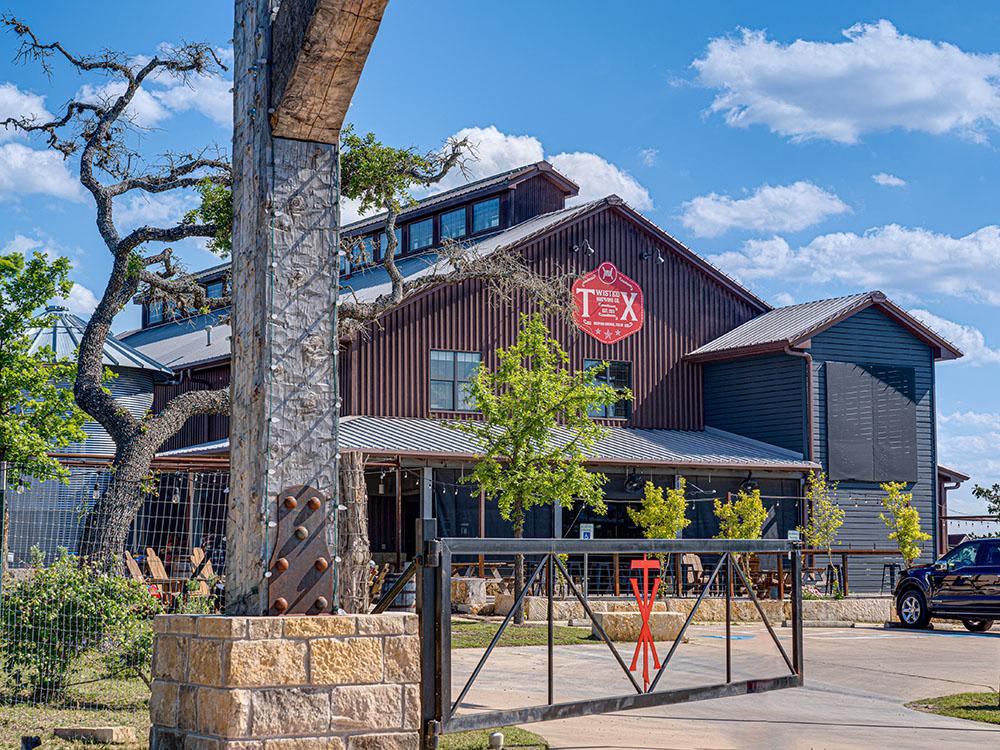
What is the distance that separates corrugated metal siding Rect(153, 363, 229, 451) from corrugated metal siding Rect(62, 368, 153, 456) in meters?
0.47

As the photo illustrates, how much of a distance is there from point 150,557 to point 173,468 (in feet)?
15.1

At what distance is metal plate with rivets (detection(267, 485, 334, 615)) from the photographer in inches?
220

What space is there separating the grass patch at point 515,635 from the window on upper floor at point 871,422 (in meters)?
13.9

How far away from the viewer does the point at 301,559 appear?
18.6ft

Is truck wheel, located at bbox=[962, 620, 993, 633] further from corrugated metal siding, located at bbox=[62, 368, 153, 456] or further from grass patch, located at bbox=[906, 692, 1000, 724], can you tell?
corrugated metal siding, located at bbox=[62, 368, 153, 456]

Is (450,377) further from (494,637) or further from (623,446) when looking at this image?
(494,637)

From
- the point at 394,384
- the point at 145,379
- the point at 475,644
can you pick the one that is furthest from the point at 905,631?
→ the point at 145,379

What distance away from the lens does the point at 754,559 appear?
25.1m

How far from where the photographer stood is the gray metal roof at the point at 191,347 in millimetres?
34500

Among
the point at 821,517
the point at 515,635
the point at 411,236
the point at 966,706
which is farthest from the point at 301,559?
the point at 411,236

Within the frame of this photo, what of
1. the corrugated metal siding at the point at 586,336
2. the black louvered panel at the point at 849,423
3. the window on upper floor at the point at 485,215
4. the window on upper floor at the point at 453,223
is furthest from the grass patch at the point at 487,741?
the window on upper floor at the point at 453,223

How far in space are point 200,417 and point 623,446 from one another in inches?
497

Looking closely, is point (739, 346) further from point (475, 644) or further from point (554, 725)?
point (554, 725)

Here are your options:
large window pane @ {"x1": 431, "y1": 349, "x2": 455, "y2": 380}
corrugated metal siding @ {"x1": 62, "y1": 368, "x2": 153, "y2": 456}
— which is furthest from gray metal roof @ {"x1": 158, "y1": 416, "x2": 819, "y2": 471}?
corrugated metal siding @ {"x1": 62, "y1": 368, "x2": 153, "y2": 456}
